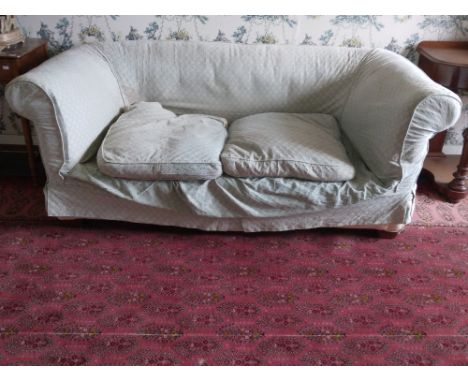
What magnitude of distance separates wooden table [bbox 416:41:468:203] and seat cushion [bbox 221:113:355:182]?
0.64 m

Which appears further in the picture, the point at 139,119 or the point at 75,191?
the point at 139,119

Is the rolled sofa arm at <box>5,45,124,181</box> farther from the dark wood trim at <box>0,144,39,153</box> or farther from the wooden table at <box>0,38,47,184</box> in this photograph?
the dark wood trim at <box>0,144,39,153</box>

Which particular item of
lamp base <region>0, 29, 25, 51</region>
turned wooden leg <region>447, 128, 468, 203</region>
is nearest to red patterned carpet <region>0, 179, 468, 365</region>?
turned wooden leg <region>447, 128, 468, 203</region>

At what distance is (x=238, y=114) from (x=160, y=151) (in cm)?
63

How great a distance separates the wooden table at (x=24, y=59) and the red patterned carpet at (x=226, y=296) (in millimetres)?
422

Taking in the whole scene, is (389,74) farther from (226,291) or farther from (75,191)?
(75,191)

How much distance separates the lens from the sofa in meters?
1.62

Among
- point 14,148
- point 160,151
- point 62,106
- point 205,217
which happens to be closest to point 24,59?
point 62,106

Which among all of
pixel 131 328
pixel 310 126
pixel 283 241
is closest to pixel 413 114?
pixel 310 126

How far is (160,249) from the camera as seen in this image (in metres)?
1.82

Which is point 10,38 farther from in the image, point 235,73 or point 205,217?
point 205,217

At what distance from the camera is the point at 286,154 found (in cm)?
168

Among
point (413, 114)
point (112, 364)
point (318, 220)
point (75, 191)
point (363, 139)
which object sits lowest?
point (112, 364)
